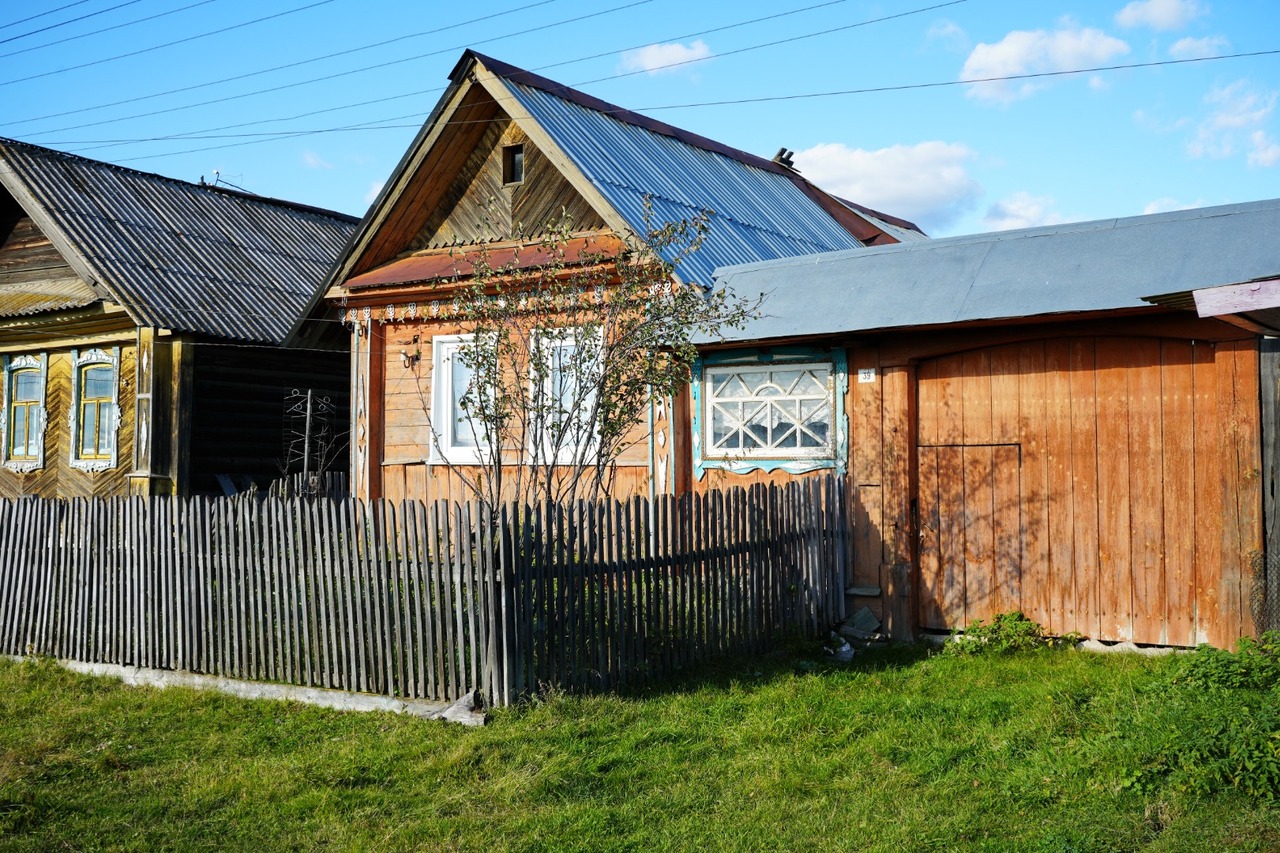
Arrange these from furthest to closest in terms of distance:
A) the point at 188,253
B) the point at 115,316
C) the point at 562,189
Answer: the point at 188,253 → the point at 115,316 → the point at 562,189

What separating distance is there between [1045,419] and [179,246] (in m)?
13.7

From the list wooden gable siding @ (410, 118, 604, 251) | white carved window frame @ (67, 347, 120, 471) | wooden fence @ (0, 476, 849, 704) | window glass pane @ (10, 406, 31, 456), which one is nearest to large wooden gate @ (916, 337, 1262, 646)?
wooden fence @ (0, 476, 849, 704)

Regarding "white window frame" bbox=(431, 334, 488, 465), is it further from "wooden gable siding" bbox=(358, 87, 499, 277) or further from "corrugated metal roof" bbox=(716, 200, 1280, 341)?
"corrugated metal roof" bbox=(716, 200, 1280, 341)

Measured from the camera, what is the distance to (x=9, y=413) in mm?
17812

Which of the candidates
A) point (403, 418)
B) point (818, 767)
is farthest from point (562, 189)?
point (818, 767)

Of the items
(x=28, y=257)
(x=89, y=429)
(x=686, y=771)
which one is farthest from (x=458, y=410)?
(x=28, y=257)

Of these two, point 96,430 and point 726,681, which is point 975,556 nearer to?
point 726,681

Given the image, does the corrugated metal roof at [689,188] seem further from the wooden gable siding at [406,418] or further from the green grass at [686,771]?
the green grass at [686,771]

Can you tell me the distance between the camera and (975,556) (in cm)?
918

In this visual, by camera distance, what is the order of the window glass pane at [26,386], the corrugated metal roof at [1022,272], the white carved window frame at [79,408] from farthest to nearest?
the window glass pane at [26,386] → the white carved window frame at [79,408] → the corrugated metal roof at [1022,272]

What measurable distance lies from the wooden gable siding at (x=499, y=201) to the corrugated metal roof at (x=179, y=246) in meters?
2.62

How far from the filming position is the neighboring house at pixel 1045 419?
8.06 m

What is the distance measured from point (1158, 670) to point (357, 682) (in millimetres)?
5340

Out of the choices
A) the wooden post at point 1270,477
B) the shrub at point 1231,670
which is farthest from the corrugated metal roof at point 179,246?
the shrub at point 1231,670
